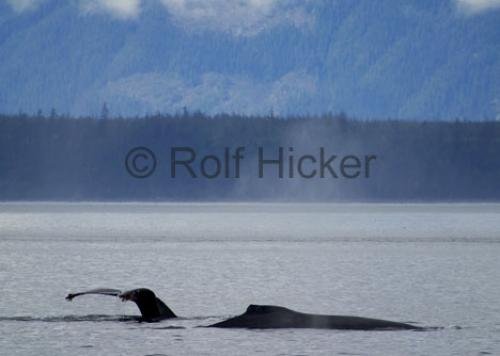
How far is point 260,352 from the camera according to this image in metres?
20.3

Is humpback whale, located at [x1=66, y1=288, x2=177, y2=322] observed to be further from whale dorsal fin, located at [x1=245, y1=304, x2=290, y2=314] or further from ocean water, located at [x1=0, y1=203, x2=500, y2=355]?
whale dorsal fin, located at [x1=245, y1=304, x2=290, y2=314]

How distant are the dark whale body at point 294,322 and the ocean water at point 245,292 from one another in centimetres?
Answer: 55

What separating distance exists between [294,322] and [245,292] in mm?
9995

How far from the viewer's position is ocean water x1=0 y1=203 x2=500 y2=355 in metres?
21.5

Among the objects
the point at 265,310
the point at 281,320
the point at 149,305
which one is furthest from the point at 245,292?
the point at 265,310

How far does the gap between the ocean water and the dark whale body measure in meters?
0.55

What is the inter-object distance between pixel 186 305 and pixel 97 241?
41.7m

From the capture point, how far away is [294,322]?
23469 millimetres

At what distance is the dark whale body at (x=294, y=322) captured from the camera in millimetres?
23275

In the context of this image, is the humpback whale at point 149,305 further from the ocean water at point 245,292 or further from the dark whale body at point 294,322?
the dark whale body at point 294,322

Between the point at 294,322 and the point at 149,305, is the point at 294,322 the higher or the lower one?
the lower one

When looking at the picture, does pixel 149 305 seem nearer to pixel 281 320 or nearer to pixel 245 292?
pixel 281 320

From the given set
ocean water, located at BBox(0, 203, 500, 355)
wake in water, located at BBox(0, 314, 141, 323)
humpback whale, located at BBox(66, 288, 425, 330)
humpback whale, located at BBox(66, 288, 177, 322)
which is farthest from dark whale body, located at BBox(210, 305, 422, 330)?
wake in water, located at BBox(0, 314, 141, 323)

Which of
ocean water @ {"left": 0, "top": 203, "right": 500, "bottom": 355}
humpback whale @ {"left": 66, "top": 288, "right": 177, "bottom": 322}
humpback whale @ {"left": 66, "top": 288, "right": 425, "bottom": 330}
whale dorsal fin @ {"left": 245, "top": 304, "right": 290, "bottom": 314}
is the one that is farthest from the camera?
humpback whale @ {"left": 66, "top": 288, "right": 425, "bottom": 330}
